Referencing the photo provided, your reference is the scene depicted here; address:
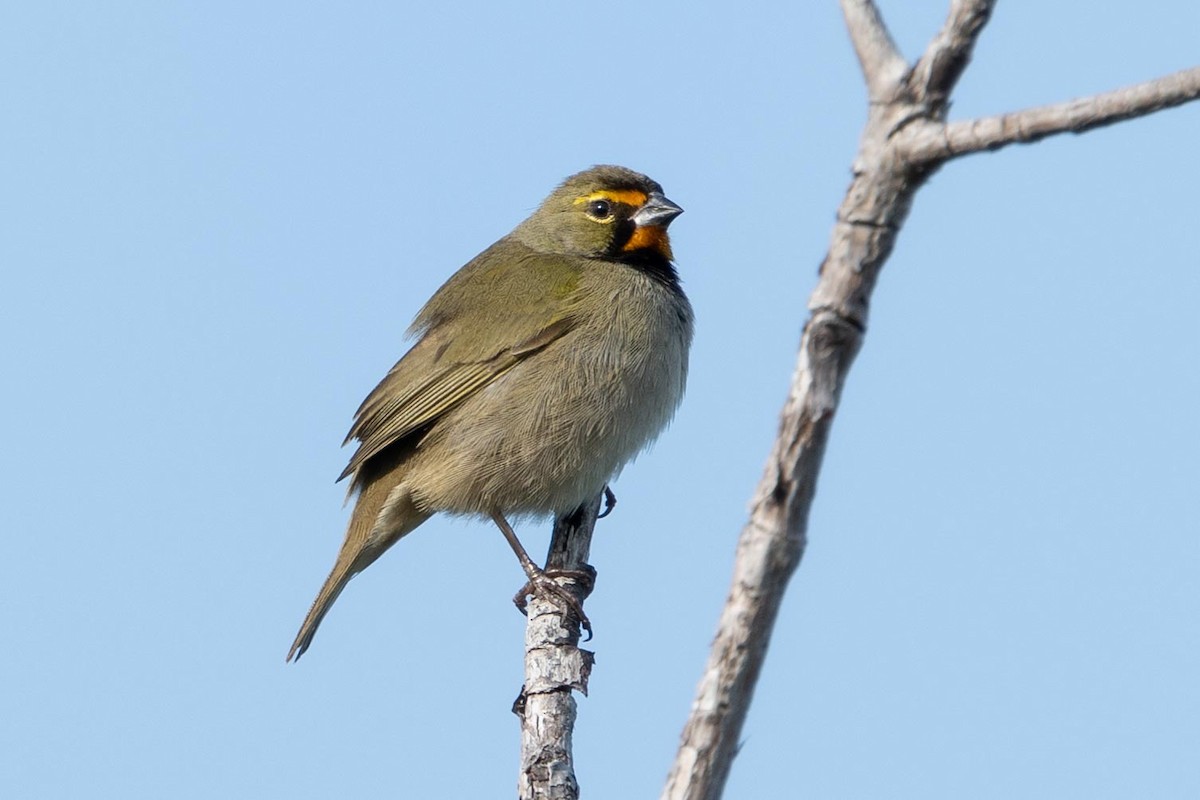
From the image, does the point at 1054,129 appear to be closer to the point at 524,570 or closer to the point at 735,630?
the point at 735,630

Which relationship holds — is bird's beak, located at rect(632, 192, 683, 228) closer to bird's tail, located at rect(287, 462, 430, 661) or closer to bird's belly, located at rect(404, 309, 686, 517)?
bird's belly, located at rect(404, 309, 686, 517)

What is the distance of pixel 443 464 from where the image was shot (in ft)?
23.1

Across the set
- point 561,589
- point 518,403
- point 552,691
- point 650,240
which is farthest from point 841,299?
point 650,240

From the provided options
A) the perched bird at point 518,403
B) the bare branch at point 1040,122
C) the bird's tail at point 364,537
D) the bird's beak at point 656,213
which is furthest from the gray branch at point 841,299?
the bird's beak at point 656,213

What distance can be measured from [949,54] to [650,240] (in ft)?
16.1

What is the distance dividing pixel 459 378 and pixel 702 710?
4422 mm

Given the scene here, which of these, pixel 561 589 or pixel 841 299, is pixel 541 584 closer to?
pixel 561 589

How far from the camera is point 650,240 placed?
7695 mm

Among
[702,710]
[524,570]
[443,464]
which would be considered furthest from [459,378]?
[702,710]

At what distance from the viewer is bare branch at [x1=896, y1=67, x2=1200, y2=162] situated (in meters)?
2.68

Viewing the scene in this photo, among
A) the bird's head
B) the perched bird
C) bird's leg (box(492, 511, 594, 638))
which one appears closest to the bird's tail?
the perched bird

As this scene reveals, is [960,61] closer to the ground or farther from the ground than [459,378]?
closer to the ground

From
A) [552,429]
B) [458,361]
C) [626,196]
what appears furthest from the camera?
[626,196]

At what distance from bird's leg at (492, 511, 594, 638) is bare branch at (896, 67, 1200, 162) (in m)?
3.57
